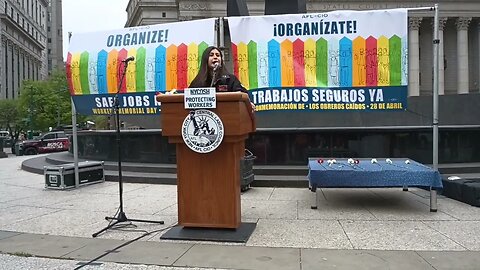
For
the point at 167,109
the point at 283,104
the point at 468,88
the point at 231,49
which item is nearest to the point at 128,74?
the point at 231,49

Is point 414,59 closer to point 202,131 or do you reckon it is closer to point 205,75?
point 205,75

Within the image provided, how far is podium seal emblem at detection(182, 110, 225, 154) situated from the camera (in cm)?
602

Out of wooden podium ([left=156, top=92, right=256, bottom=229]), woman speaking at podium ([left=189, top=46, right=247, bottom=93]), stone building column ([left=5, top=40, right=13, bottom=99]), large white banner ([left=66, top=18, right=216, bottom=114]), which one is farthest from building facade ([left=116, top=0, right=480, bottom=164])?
stone building column ([left=5, top=40, right=13, bottom=99])

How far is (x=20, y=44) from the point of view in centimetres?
11212

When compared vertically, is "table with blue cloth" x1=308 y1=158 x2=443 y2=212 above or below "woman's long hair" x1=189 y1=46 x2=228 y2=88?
below

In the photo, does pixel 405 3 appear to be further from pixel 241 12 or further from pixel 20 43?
pixel 20 43

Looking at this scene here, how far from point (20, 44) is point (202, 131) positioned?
407 feet

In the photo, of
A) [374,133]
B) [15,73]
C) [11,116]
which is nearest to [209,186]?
[374,133]

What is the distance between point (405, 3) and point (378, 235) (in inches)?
2960

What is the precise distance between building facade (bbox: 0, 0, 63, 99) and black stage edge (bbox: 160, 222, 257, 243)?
84.1m

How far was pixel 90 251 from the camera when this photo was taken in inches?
222

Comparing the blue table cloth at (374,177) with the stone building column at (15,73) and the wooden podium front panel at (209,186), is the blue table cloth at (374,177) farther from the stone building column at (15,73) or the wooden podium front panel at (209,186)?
the stone building column at (15,73)

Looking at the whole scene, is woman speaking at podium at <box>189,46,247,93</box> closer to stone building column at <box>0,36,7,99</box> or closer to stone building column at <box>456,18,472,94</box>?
stone building column at <box>456,18,472,94</box>

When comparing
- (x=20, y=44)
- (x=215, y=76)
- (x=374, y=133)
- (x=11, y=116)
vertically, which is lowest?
(x=374, y=133)
